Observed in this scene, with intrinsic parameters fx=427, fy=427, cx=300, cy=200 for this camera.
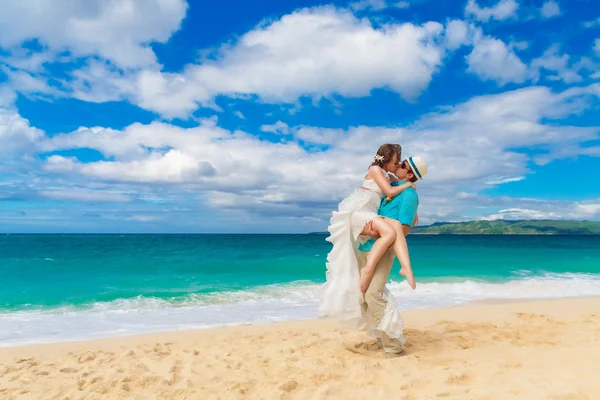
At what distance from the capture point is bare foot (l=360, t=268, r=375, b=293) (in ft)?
16.2

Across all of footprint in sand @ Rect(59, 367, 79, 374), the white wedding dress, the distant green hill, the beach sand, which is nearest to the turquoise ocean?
the white wedding dress

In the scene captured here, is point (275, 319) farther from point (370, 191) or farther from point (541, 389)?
point (541, 389)

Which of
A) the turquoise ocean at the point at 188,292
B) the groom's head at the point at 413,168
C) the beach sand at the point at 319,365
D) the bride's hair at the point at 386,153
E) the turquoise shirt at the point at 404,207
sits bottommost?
the turquoise ocean at the point at 188,292

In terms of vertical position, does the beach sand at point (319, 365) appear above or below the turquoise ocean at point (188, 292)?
above

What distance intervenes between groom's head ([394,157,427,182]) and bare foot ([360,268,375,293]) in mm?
1156

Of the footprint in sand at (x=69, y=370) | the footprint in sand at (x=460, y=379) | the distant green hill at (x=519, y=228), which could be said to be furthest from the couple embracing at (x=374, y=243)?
the distant green hill at (x=519, y=228)

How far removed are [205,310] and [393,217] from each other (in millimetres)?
6598

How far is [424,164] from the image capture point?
4.91 m

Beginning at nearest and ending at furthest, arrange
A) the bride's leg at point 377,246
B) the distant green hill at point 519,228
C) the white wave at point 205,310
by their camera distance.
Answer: the bride's leg at point 377,246
the white wave at point 205,310
the distant green hill at point 519,228

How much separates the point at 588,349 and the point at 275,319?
545 cm

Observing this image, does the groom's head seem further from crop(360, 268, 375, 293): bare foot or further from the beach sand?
the beach sand

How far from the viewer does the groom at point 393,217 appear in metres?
4.89

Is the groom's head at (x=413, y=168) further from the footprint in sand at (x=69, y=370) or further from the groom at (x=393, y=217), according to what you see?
the footprint in sand at (x=69, y=370)

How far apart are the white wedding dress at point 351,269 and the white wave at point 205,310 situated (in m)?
0.46
